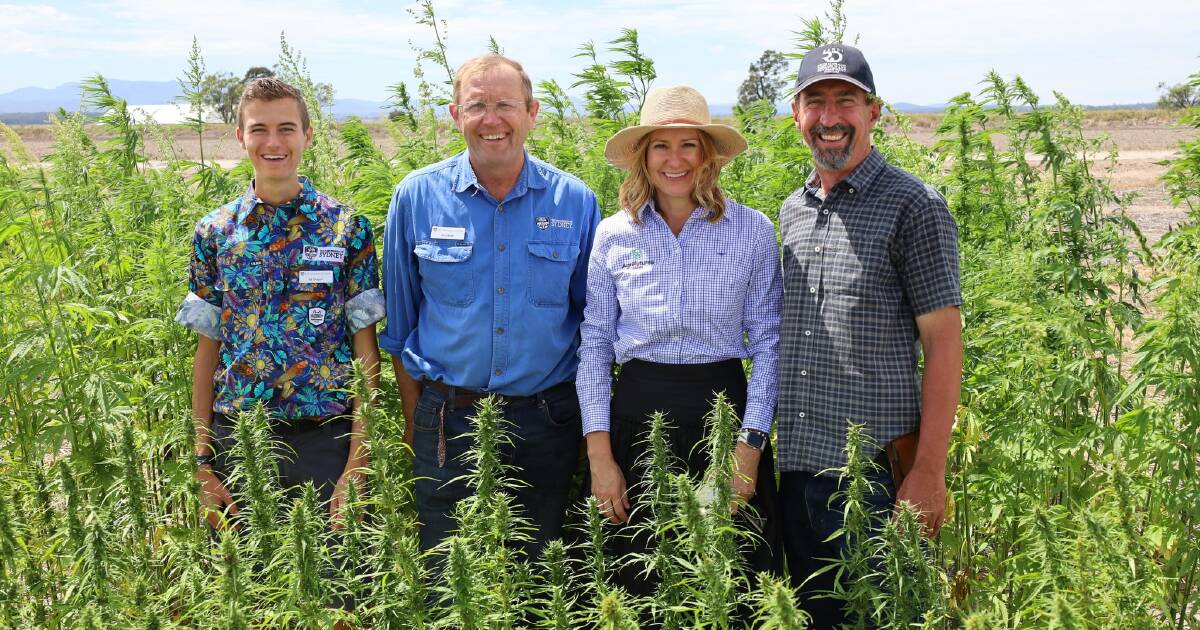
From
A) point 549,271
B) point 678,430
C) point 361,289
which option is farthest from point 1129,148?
point 361,289

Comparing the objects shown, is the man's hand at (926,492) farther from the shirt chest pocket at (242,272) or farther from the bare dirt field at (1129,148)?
the shirt chest pocket at (242,272)

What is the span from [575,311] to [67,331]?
2.21 m

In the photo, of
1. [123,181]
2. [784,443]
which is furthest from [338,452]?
[123,181]

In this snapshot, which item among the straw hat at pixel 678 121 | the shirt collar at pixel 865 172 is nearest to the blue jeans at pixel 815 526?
the shirt collar at pixel 865 172

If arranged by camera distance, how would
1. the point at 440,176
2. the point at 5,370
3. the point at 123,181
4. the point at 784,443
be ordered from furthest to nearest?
1. the point at 123,181
2. the point at 5,370
3. the point at 440,176
4. the point at 784,443

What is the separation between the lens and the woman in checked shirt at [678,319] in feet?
11.2

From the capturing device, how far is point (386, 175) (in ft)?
15.9

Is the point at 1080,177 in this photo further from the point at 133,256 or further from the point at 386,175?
the point at 133,256

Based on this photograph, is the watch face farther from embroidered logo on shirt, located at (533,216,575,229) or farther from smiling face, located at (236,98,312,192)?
smiling face, located at (236,98,312,192)

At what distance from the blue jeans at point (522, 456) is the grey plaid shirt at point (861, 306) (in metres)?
0.95

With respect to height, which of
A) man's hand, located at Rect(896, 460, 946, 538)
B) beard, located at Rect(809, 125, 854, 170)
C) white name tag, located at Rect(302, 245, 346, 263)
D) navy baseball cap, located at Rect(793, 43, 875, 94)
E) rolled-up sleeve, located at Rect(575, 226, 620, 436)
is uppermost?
navy baseball cap, located at Rect(793, 43, 875, 94)

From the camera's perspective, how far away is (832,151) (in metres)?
3.31

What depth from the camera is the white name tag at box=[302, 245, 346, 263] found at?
11.8ft

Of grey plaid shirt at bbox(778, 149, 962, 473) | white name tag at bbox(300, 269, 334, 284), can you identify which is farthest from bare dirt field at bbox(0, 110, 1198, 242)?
white name tag at bbox(300, 269, 334, 284)
